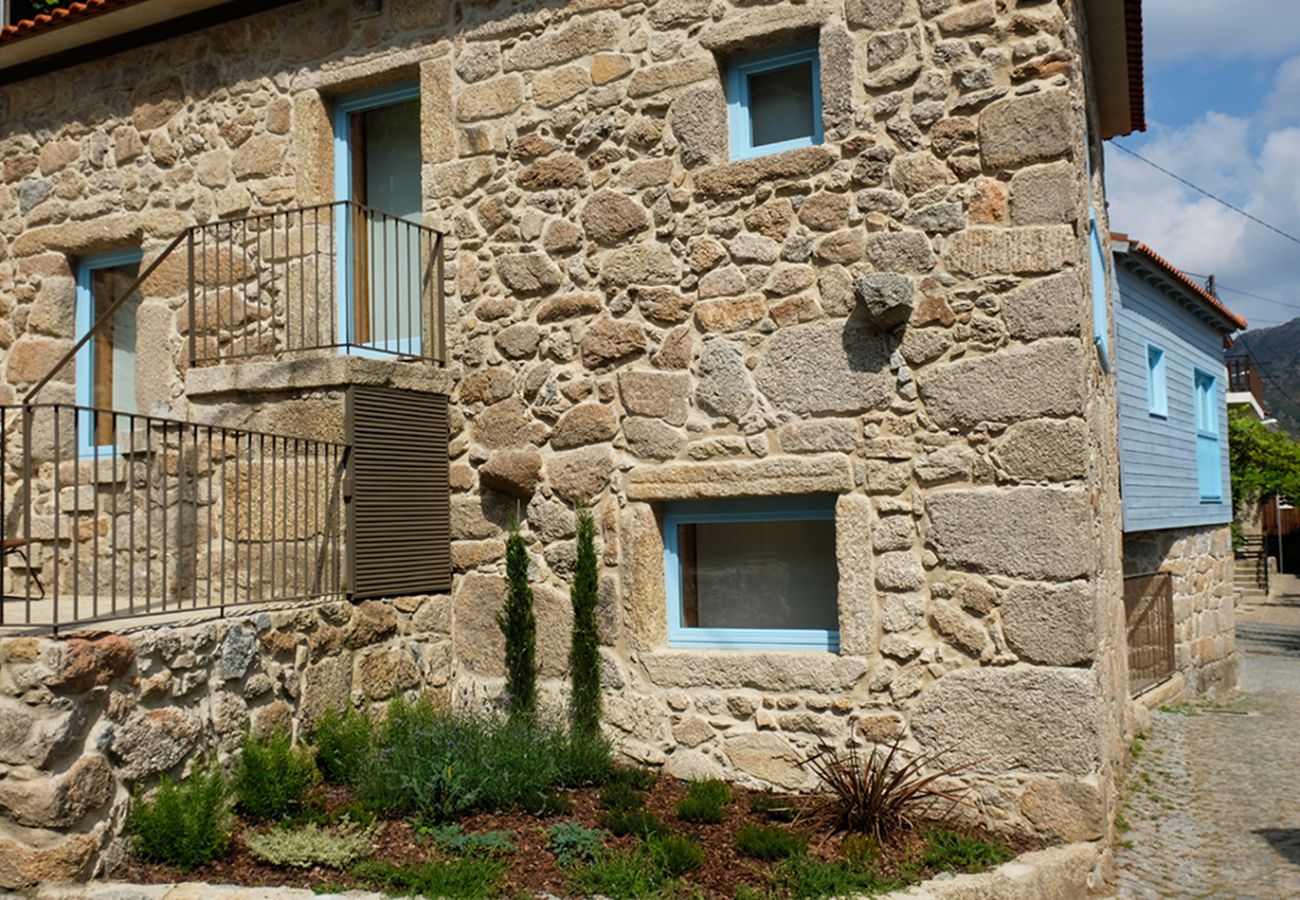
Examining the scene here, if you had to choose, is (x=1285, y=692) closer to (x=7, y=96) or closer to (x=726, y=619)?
(x=726, y=619)

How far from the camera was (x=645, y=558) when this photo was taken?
632 cm

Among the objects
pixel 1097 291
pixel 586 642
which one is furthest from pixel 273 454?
pixel 1097 291

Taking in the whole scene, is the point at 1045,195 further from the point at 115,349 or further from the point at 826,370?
the point at 115,349

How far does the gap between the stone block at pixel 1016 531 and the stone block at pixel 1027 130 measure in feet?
5.18

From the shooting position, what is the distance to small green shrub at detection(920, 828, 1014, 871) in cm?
500

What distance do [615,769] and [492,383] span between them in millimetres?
2297

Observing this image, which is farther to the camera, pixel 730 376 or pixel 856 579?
pixel 730 376

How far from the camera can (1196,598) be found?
12.0m

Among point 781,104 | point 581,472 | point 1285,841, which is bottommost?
point 1285,841

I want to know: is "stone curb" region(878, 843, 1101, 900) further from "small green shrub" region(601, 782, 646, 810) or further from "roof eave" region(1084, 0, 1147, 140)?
"roof eave" region(1084, 0, 1147, 140)

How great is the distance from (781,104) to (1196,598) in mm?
8152

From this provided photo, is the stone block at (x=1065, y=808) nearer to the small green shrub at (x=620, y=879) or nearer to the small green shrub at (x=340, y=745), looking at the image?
the small green shrub at (x=620, y=879)

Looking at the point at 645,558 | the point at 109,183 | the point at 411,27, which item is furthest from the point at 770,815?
the point at 109,183

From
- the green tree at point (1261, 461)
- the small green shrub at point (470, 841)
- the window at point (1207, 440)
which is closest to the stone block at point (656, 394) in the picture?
the small green shrub at point (470, 841)
